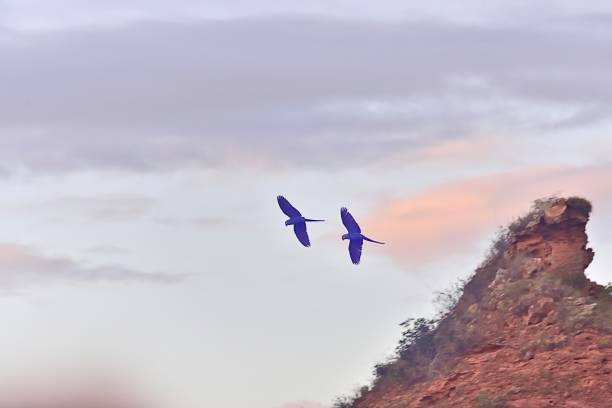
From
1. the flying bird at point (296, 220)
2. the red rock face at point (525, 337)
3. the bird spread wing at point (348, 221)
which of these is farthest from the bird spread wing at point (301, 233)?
the red rock face at point (525, 337)

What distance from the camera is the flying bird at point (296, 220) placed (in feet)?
166

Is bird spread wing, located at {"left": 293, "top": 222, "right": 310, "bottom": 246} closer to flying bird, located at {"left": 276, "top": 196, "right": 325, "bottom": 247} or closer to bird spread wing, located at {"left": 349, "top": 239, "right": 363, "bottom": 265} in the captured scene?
flying bird, located at {"left": 276, "top": 196, "right": 325, "bottom": 247}

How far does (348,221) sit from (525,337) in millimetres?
8468

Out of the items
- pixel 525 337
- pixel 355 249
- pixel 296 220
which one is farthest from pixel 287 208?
pixel 525 337

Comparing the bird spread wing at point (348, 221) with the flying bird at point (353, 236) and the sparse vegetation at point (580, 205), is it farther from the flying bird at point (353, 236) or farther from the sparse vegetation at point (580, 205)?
the sparse vegetation at point (580, 205)

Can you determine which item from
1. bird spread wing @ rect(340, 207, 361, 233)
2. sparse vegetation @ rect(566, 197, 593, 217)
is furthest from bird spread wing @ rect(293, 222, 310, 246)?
sparse vegetation @ rect(566, 197, 593, 217)

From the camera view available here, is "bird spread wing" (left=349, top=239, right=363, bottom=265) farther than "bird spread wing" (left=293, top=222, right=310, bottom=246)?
Yes

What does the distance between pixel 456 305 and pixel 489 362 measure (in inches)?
203

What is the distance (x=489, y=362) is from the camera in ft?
161

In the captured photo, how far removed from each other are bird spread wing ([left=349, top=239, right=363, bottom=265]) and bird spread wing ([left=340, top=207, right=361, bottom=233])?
19.0 inches

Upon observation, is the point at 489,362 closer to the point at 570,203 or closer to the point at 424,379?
the point at 424,379

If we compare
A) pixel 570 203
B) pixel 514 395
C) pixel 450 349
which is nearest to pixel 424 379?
pixel 450 349

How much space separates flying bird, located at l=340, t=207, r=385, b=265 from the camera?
2002 inches

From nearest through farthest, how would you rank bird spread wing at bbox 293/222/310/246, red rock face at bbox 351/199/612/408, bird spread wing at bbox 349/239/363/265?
red rock face at bbox 351/199/612/408 → bird spread wing at bbox 293/222/310/246 → bird spread wing at bbox 349/239/363/265
